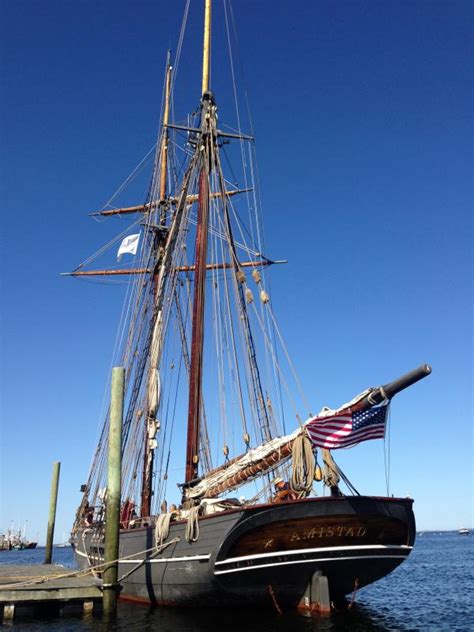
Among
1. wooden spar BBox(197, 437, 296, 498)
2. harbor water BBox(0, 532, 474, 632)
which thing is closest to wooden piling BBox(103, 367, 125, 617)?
harbor water BBox(0, 532, 474, 632)

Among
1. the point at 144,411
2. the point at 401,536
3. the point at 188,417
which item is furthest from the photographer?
the point at 144,411

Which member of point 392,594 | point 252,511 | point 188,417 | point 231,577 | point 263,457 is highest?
point 188,417

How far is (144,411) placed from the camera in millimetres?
29516

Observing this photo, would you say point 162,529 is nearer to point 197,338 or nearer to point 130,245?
point 197,338

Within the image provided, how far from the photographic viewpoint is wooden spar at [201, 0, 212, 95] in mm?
28125

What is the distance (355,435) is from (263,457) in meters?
3.43

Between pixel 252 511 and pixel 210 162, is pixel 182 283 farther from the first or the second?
pixel 252 511

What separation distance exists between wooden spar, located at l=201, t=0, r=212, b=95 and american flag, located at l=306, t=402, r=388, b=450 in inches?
759

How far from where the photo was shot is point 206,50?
93.8 ft

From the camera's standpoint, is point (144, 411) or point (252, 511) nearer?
point (252, 511)

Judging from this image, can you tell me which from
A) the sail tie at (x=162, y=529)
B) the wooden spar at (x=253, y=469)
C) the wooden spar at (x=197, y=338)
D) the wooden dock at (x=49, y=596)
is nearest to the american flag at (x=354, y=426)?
the wooden spar at (x=253, y=469)

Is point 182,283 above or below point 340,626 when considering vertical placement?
above

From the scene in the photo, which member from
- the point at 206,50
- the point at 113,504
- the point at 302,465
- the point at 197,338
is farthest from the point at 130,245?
the point at 302,465

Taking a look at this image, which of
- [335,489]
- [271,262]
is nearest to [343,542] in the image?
[335,489]
